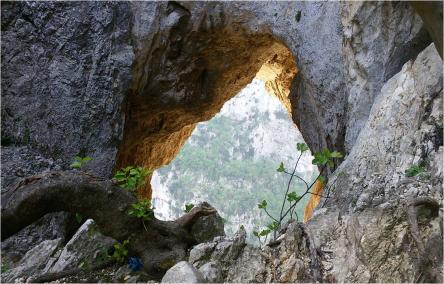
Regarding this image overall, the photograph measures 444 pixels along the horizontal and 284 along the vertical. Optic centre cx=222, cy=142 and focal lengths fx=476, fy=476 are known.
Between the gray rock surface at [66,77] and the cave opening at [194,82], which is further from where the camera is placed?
the cave opening at [194,82]

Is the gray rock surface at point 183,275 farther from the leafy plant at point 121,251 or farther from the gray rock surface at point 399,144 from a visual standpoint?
the gray rock surface at point 399,144

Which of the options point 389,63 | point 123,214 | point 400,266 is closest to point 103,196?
point 123,214

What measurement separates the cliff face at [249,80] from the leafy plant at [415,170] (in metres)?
0.04

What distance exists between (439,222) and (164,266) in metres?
2.01

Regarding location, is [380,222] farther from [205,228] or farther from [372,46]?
[372,46]

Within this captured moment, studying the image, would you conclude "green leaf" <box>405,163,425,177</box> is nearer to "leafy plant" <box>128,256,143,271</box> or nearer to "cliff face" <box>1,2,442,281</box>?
"cliff face" <box>1,2,442,281</box>

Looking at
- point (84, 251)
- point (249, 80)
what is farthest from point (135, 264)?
point (249, 80)

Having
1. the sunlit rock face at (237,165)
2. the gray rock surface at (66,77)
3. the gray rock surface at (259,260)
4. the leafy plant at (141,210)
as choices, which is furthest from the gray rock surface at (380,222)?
the sunlit rock face at (237,165)

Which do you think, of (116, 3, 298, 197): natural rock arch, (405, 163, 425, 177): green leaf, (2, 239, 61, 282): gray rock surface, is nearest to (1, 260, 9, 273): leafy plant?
(2, 239, 61, 282): gray rock surface

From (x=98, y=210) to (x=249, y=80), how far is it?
6866 mm

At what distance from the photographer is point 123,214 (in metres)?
3.69

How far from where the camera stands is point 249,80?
10094mm

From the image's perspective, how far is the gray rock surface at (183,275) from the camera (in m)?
2.85

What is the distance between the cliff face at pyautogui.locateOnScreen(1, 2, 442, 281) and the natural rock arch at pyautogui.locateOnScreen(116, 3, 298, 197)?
28 mm
